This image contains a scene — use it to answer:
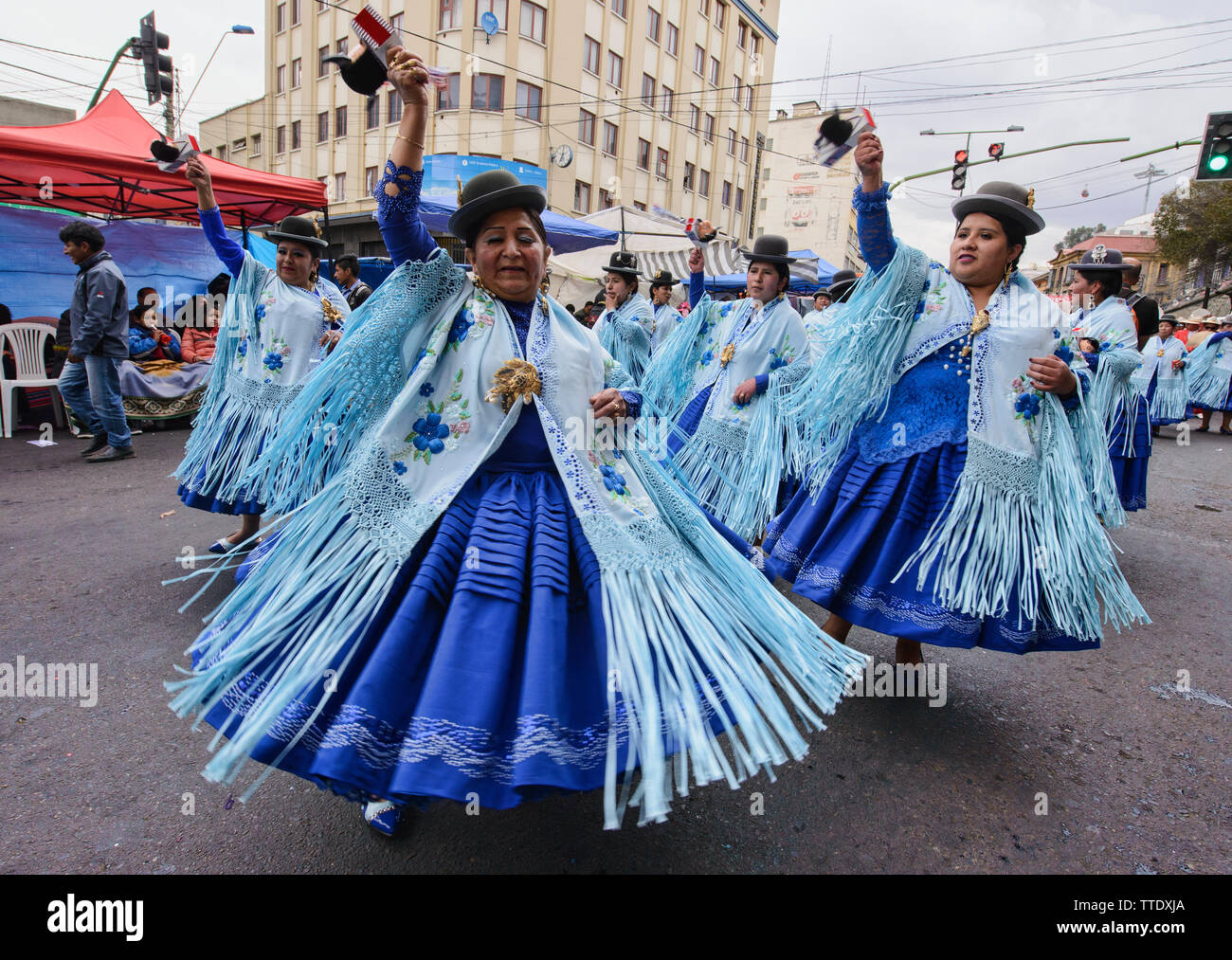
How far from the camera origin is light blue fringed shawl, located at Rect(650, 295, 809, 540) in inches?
172

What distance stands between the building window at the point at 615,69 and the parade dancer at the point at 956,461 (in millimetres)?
28884

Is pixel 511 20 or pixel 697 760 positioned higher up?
pixel 511 20

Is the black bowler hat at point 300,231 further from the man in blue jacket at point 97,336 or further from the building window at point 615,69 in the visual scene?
the building window at point 615,69

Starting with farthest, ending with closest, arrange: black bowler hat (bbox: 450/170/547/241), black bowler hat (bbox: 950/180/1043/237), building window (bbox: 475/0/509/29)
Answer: building window (bbox: 475/0/509/29), black bowler hat (bbox: 950/180/1043/237), black bowler hat (bbox: 450/170/547/241)

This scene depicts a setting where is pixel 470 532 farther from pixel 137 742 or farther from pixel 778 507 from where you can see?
Answer: pixel 778 507

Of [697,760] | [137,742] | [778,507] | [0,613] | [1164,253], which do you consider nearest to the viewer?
[697,760]

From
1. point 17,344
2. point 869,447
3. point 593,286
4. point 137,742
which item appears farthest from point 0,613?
point 593,286

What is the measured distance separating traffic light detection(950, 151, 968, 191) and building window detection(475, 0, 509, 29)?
16369 millimetres

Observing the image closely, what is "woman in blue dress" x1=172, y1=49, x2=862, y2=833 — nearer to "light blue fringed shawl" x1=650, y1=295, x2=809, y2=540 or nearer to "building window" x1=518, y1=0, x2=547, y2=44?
"light blue fringed shawl" x1=650, y1=295, x2=809, y2=540

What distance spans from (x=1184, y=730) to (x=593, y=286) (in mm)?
18018

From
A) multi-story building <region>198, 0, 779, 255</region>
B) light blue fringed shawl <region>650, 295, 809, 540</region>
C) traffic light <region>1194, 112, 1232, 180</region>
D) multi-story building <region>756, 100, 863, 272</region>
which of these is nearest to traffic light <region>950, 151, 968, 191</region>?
traffic light <region>1194, 112, 1232, 180</region>

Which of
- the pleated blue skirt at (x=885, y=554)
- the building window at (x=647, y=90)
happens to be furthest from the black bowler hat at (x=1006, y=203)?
the building window at (x=647, y=90)

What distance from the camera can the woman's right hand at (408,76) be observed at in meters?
1.84

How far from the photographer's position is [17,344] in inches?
314
